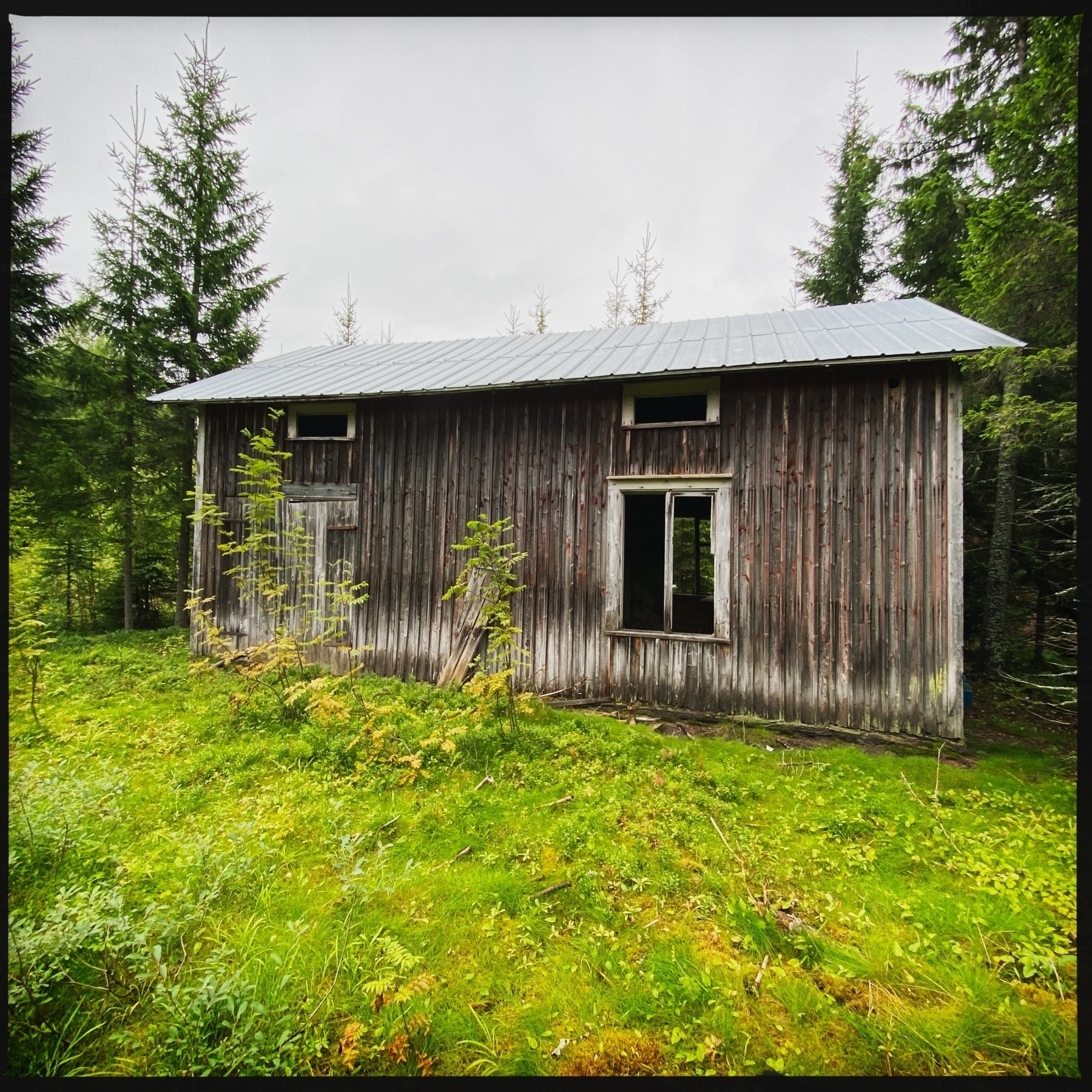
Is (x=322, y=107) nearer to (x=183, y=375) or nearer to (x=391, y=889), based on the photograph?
(x=391, y=889)

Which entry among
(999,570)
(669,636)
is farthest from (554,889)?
(999,570)

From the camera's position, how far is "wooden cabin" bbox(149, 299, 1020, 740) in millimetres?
5027

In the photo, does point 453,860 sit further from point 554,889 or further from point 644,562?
point 644,562

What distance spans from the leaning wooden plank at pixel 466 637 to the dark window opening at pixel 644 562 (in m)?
4.20

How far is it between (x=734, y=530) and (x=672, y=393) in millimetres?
2027

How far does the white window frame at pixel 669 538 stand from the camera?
564 centimetres

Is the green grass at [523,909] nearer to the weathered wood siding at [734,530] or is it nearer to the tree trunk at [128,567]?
the weathered wood siding at [734,530]

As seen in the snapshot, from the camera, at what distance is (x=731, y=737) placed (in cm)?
528

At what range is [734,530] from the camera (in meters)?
5.61

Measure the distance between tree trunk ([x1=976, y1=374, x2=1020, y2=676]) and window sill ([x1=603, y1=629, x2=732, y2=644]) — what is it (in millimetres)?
5568

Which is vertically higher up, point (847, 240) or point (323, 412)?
point (847, 240)

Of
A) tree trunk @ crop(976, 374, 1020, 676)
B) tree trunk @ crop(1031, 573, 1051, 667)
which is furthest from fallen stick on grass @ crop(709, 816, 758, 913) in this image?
tree trunk @ crop(1031, 573, 1051, 667)

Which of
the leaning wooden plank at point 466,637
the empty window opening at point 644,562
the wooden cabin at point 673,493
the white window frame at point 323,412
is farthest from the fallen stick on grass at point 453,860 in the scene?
the empty window opening at point 644,562
